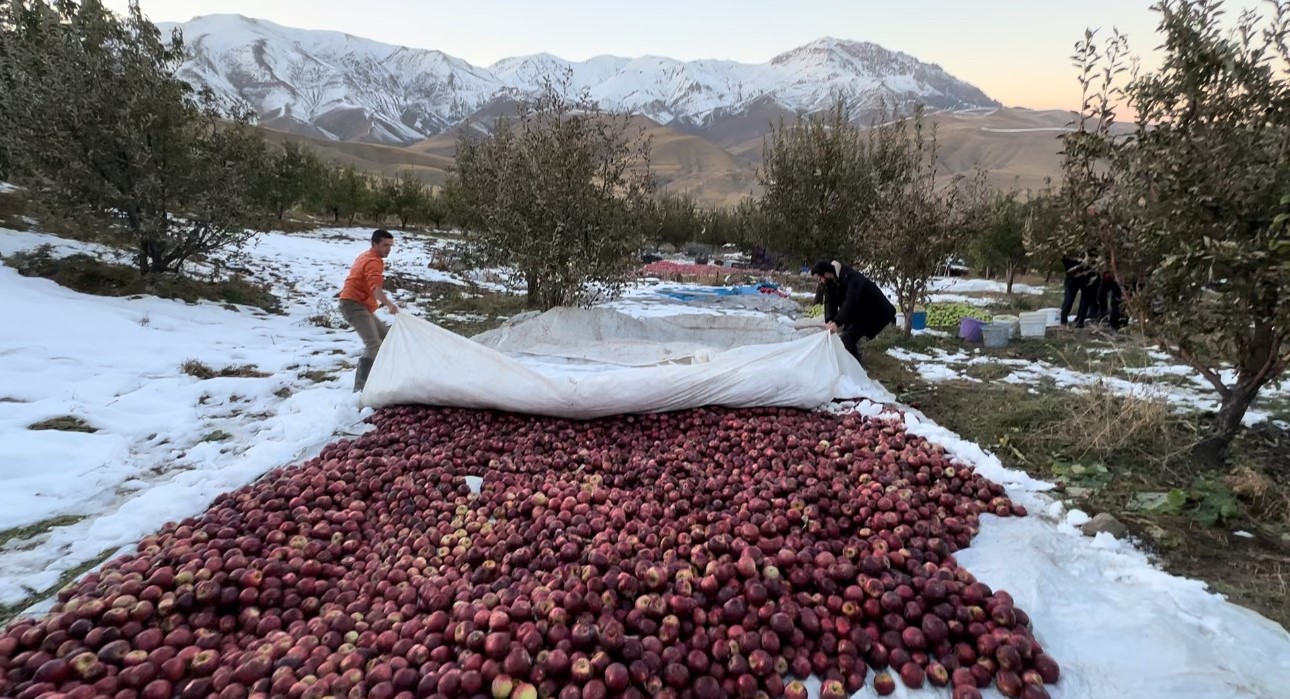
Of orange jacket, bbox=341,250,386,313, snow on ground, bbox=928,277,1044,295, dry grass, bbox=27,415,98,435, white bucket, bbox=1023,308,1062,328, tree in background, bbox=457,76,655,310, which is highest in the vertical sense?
tree in background, bbox=457,76,655,310

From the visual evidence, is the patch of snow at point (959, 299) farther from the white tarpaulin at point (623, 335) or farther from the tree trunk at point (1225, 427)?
the tree trunk at point (1225, 427)

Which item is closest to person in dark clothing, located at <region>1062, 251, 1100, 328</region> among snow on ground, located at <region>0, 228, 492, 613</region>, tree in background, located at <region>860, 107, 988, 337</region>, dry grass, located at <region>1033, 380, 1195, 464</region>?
tree in background, located at <region>860, 107, 988, 337</region>

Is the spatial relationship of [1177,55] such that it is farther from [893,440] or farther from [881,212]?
[881,212]

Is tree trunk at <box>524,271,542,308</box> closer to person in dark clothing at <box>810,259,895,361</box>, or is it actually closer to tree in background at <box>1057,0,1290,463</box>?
person in dark clothing at <box>810,259,895,361</box>

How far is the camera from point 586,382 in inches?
199

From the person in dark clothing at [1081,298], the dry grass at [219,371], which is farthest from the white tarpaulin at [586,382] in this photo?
the person in dark clothing at [1081,298]

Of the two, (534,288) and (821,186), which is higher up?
(821,186)

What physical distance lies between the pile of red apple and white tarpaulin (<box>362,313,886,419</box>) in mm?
1069

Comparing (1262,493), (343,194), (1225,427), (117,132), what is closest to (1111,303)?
(1225,427)

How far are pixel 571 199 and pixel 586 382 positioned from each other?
532 centimetres

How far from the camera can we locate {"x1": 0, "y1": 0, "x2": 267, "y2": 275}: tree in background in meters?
9.78

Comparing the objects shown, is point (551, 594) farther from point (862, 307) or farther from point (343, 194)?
point (343, 194)

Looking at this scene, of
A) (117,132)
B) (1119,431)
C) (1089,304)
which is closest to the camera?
(1119,431)

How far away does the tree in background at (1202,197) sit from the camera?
383 centimetres
